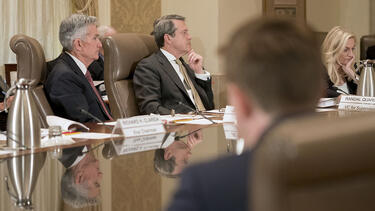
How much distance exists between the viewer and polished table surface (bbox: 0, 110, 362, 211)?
5.24 ft

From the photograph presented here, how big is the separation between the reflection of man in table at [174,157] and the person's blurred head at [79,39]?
5.17 feet

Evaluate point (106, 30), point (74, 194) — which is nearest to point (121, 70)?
point (106, 30)

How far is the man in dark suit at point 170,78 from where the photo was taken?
4312mm

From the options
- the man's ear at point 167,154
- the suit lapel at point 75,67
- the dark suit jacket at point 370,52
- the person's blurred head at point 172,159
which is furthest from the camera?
the dark suit jacket at point 370,52

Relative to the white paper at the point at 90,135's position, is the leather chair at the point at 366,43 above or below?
above

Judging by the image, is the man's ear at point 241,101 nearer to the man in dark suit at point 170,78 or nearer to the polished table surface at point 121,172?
the polished table surface at point 121,172

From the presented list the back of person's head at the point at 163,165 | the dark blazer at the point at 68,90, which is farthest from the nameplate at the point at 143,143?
the dark blazer at the point at 68,90

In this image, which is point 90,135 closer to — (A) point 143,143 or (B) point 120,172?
(A) point 143,143

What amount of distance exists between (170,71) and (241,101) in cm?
367

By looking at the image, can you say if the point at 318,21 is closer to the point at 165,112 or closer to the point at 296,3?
the point at 296,3

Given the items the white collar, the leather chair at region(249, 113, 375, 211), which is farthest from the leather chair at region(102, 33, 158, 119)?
the leather chair at region(249, 113, 375, 211)

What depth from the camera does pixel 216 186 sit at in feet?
2.72

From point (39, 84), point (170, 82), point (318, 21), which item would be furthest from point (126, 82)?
point (318, 21)

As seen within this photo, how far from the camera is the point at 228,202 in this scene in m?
0.83
